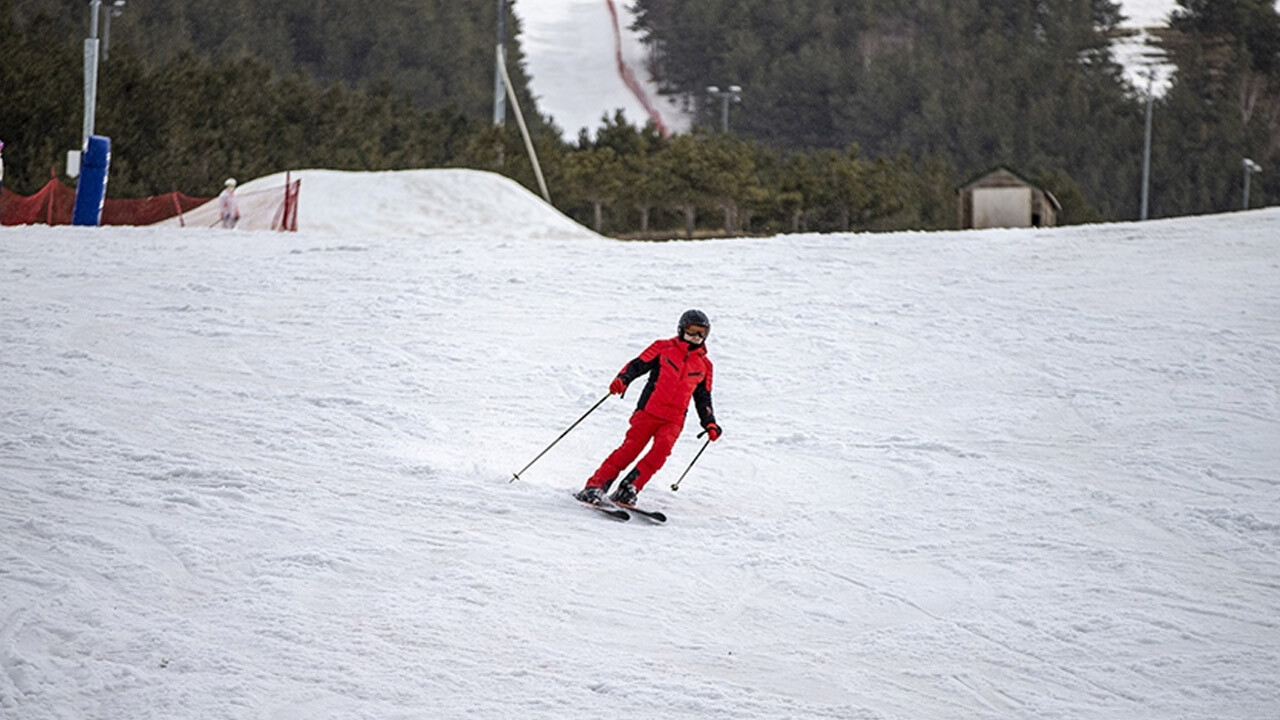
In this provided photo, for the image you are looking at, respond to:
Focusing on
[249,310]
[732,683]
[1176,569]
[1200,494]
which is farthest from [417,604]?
[249,310]

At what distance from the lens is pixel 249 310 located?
13422 mm

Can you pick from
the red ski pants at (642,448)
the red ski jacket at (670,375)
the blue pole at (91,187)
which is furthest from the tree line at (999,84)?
the red ski pants at (642,448)

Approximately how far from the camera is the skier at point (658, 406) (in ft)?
26.3

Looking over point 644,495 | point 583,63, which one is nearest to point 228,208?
point 644,495

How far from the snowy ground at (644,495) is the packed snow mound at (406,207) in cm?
624

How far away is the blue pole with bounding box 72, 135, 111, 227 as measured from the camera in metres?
20.0

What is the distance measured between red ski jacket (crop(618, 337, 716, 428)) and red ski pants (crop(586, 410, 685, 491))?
53 millimetres

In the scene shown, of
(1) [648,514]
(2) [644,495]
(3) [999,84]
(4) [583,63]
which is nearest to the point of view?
(1) [648,514]

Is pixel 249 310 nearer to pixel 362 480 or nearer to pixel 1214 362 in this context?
pixel 362 480

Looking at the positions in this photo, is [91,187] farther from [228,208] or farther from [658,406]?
[658,406]

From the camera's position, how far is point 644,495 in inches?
338

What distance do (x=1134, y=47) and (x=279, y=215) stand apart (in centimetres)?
6457

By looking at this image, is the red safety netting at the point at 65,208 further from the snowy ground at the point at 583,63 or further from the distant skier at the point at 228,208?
the snowy ground at the point at 583,63

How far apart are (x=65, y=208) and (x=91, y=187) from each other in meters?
2.30
